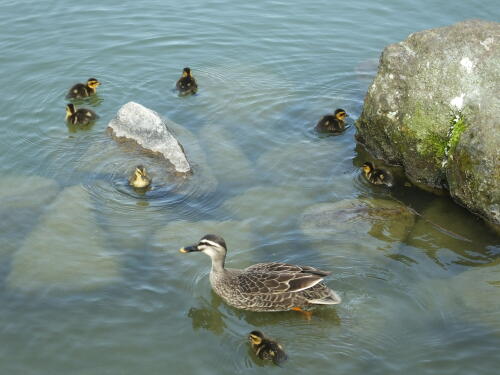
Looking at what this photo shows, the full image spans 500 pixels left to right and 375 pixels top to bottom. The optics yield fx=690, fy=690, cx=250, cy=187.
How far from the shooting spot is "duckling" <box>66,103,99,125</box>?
38.0ft

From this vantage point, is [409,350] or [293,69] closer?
[409,350]

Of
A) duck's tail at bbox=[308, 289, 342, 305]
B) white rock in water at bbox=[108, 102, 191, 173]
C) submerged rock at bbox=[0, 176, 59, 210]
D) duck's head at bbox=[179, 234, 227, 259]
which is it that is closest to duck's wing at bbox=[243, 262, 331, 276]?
duck's tail at bbox=[308, 289, 342, 305]

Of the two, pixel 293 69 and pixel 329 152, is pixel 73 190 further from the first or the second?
pixel 293 69

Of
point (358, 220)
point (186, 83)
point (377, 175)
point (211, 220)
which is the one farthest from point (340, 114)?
point (211, 220)

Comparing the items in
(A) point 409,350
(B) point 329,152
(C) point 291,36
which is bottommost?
(A) point 409,350

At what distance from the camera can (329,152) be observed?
11.2m

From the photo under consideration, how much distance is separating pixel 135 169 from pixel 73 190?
3.23 feet

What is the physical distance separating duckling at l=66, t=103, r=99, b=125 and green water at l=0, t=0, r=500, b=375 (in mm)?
195

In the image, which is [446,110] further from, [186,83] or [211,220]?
[186,83]

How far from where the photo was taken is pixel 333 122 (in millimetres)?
11477

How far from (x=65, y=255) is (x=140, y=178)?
1760 millimetres

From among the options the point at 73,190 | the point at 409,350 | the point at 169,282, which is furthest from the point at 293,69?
the point at 409,350

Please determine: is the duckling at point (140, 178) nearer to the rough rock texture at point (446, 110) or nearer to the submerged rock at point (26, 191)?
the submerged rock at point (26, 191)

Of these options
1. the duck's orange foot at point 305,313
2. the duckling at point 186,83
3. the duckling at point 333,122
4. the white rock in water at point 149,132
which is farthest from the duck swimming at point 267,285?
the duckling at point 186,83
